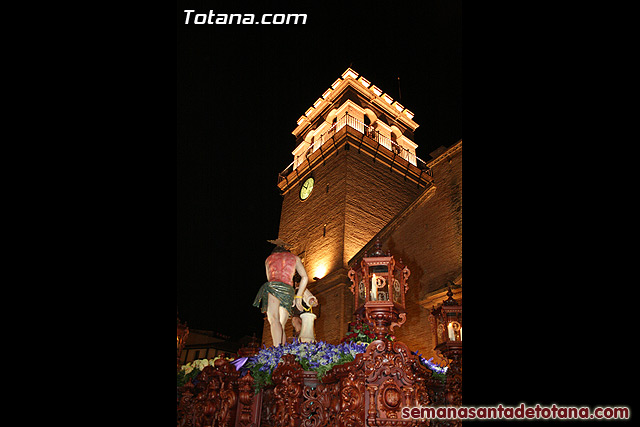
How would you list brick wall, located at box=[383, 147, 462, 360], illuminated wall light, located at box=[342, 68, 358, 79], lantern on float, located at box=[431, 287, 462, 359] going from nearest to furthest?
lantern on float, located at box=[431, 287, 462, 359] → brick wall, located at box=[383, 147, 462, 360] → illuminated wall light, located at box=[342, 68, 358, 79]

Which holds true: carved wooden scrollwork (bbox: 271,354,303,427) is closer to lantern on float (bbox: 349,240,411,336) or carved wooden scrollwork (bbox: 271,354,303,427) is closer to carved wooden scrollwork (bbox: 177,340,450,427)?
carved wooden scrollwork (bbox: 177,340,450,427)

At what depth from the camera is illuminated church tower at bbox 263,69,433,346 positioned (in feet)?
63.2

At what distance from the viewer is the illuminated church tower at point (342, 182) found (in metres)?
19.3

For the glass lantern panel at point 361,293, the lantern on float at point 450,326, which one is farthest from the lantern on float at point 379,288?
the lantern on float at point 450,326

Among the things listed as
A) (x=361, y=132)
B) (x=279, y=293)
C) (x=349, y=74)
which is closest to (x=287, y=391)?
(x=279, y=293)

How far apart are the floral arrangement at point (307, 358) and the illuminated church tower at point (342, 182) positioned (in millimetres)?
10727

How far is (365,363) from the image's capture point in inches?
197

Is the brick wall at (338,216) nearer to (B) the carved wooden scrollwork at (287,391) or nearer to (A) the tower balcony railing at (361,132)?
(A) the tower balcony railing at (361,132)

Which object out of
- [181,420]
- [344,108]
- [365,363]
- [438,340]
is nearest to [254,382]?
[181,420]

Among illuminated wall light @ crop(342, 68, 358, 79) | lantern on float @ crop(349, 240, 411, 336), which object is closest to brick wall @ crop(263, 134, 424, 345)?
illuminated wall light @ crop(342, 68, 358, 79)

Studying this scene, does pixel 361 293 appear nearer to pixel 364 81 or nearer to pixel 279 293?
pixel 279 293

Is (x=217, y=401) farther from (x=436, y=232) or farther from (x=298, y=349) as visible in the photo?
(x=436, y=232)

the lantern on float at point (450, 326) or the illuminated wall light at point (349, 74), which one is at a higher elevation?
the illuminated wall light at point (349, 74)

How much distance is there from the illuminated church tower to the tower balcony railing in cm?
5
